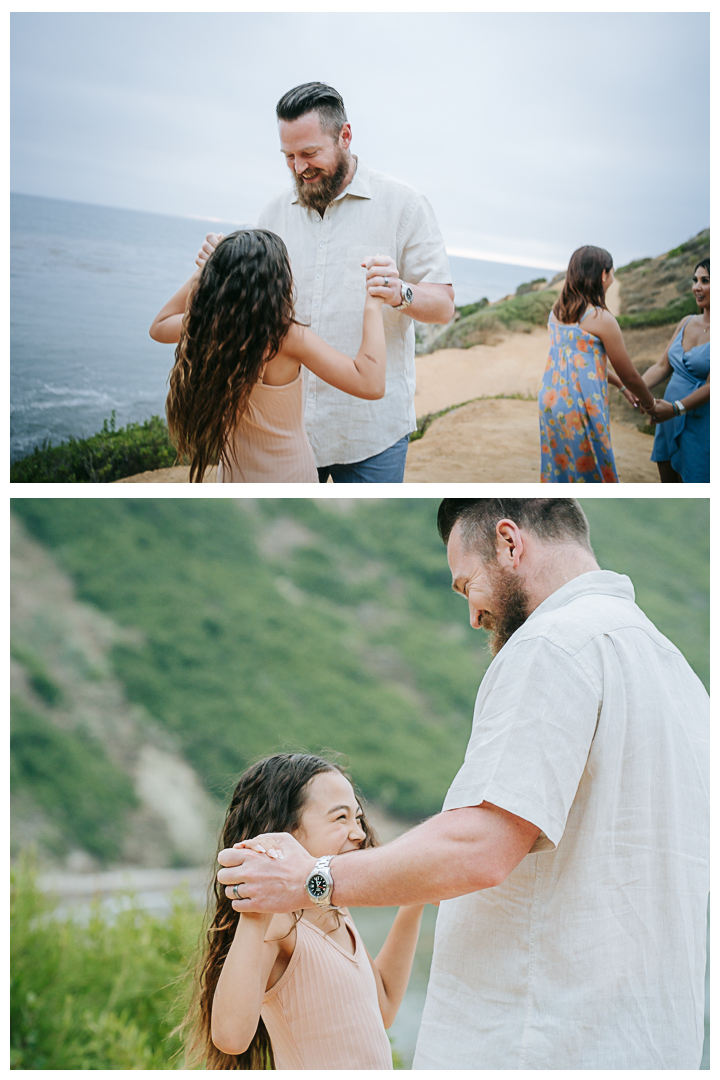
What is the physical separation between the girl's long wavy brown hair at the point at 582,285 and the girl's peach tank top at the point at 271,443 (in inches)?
43.5

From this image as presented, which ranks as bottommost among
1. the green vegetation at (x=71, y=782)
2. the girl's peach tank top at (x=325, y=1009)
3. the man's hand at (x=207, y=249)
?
the green vegetation at (x=71, y=782)

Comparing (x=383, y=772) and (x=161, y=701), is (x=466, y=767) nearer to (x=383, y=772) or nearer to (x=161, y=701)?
(x=383, y=772)

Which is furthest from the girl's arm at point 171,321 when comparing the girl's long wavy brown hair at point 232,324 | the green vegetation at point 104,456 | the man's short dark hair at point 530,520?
the man's short dark hair at point 530,520

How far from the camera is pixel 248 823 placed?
1.63 meters

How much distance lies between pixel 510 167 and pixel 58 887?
3.57m

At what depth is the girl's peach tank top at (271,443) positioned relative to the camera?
1.87 metres

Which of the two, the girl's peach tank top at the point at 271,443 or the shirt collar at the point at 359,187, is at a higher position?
the shirt collar at the point at 359,187

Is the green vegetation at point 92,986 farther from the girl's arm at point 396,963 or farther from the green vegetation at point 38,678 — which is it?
the green vegetation at point 38,678

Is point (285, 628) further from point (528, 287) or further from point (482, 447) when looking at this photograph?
point (528, 287)

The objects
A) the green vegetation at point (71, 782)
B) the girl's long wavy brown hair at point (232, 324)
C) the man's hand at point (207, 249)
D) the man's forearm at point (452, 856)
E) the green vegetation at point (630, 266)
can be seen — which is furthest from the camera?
the green vegetation at point (71, 782)

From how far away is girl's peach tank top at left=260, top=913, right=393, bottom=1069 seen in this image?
151cm

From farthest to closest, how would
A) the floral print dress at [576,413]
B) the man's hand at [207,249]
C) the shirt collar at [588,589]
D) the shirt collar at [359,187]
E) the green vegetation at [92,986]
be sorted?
the floral print dress at [576,413], the green vegetation at [92,986], the shirt collar at [359,187], the man's hand at [207,249], the shirt collar at [588,589]

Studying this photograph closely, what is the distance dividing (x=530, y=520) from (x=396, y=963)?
961 millimetres

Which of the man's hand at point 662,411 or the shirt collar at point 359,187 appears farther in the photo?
the man's hand at point 662,411
